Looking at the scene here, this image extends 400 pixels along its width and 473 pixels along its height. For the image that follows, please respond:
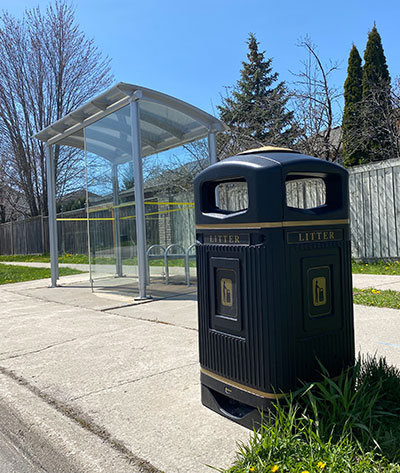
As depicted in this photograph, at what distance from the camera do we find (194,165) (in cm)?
921

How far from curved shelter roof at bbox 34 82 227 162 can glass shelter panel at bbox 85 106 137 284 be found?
0.9 inches

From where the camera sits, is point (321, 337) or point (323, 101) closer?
point (321, 337)

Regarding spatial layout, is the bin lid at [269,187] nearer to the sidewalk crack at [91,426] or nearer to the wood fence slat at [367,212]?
the sidewalk crack at [91,426]

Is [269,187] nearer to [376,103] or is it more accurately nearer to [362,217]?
[362,217]

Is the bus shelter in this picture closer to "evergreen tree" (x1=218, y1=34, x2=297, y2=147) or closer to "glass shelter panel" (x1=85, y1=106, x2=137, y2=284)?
"glass shelter panel" (x1=85, y1=106, x2=137, y2=284)

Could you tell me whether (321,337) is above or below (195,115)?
below

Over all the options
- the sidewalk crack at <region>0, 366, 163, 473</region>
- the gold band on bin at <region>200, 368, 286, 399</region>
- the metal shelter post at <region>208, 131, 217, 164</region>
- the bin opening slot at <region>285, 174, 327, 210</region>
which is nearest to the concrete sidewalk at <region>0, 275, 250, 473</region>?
the sidewalk crack at <region>0, 366, 163, 473</region>

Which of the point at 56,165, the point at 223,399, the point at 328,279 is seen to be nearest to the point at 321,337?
the point at 328,279

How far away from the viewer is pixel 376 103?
12375 millimetres

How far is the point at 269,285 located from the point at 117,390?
1.65 m

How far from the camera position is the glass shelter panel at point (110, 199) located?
8.32 m

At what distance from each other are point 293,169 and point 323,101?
11.3 metres

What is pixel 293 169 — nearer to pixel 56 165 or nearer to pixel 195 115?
pixel 195 115

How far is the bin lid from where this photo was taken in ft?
8.04
